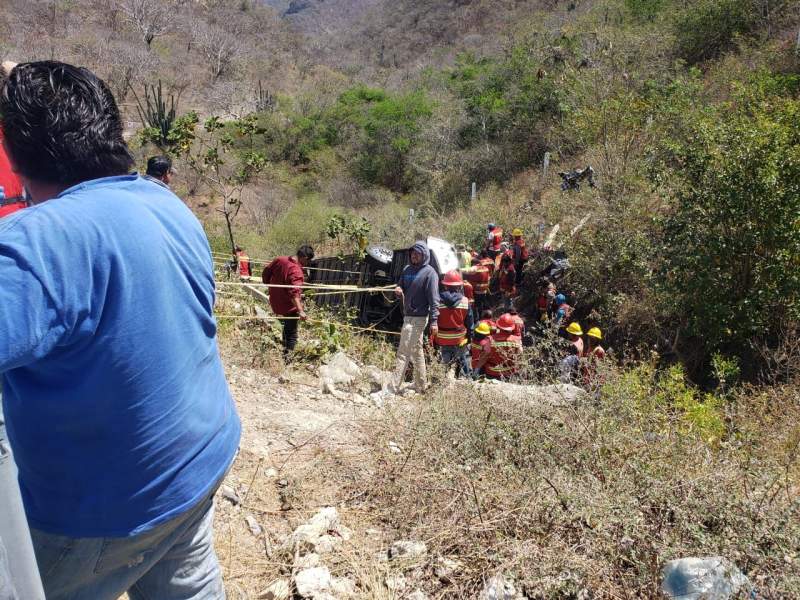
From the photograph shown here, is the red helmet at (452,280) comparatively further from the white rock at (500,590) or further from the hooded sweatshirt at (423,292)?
the white rock at (500,590)

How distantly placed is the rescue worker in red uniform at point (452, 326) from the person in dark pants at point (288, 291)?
146 centimetres

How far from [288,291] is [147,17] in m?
45.2

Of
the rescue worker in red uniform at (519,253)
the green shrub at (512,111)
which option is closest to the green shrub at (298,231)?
the green shrub at (512,111)

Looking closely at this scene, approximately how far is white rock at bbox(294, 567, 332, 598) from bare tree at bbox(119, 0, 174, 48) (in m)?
46.2

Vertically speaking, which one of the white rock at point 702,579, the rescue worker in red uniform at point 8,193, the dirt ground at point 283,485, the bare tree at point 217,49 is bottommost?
the dirt ground at point 283,485

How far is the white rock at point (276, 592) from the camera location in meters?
2.19

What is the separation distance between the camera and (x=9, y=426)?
Result: 3.81ft

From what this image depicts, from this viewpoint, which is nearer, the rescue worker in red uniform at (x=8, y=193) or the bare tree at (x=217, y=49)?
the rescue worker in red uniform at (x=8, y=193)

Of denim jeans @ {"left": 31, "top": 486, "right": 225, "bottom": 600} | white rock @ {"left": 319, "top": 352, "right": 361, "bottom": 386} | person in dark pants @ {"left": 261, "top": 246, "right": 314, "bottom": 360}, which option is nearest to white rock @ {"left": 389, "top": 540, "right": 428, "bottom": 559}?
denim jeans @ {"left": 31, "top": 486, "right": 225, "bottom": 600}

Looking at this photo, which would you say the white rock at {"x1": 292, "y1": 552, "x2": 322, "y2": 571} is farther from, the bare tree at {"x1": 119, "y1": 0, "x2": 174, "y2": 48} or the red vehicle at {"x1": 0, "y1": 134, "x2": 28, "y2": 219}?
the bare tree at {"x1": 119, "y1": 0, "x2": 174, "y2": 48}

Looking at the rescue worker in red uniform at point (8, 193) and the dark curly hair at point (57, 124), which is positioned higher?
the dark curly hair at point (57, 124)

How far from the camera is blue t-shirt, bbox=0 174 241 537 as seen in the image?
3.18 feet

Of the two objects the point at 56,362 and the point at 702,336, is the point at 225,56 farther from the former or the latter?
the point at 56,362

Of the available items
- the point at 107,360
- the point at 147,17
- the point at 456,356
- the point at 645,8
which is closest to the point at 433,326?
the point at 456,356
